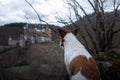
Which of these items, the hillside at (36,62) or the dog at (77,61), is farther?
the hillside at (36,62)

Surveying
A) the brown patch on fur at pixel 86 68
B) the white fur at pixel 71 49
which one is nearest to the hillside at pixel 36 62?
the white fur at pixel 71 49

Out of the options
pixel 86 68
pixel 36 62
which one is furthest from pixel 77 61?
pixel 36 62

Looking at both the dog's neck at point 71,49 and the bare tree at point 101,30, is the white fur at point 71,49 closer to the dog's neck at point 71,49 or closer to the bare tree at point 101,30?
the dog's neck at point 71,49

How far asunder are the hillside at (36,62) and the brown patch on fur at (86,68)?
954 millimetres

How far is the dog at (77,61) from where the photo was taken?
15.3 ft

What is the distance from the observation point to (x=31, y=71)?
19.2 ft

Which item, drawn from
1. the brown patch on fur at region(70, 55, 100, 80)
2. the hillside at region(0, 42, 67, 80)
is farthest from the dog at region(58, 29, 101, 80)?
the hillside at region(0, 42, 67, 80)

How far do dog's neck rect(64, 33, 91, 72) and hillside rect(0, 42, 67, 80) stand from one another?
0.60m

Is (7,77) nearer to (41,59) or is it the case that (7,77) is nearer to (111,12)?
(41,59)

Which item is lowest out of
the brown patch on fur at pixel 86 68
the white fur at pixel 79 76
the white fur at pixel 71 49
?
the white fur at pixel 79 76

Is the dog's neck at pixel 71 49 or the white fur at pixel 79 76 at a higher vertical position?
the dog's neck at pixel 71 49

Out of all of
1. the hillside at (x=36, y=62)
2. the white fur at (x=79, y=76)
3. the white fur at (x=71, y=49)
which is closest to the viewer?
the white fur at (x=79, y=76)

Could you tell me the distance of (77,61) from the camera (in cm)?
486

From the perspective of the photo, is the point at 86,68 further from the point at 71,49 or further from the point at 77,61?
the point at 71,49
